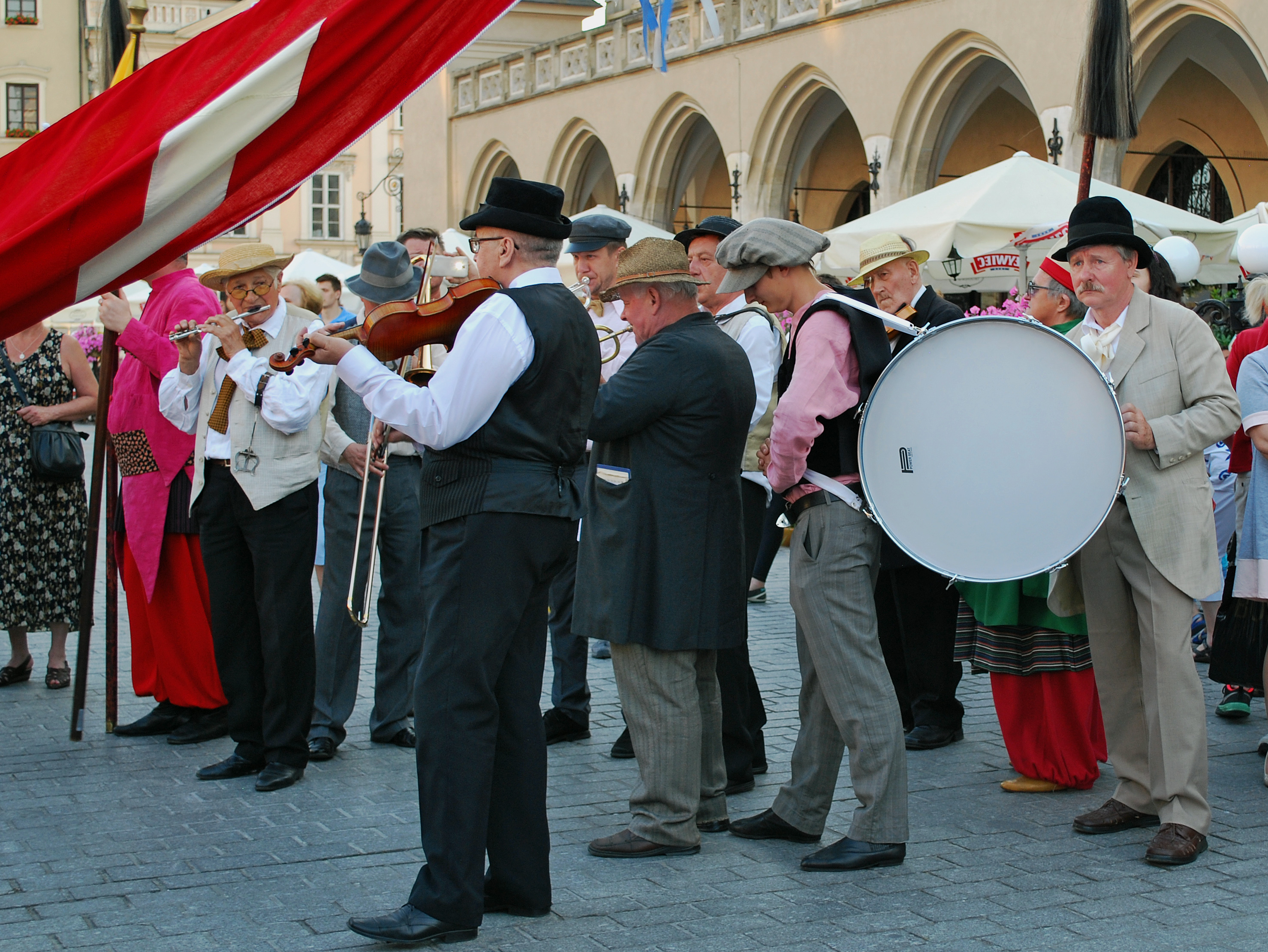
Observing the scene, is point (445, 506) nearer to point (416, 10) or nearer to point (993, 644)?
point (416, 10)

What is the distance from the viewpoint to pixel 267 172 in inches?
126

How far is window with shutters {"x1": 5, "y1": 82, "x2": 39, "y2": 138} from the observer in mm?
47281

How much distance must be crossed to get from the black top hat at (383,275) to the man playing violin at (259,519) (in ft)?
1.36

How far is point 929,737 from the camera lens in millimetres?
6004

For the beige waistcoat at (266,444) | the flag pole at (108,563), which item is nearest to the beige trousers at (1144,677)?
the beige waistcoat at (266,444)

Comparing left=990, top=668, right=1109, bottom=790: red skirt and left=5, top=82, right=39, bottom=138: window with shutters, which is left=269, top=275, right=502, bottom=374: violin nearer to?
left=990, top=668, right=1109, bottom=790: red skirt

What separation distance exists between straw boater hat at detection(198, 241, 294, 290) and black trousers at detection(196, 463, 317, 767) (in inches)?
29.5

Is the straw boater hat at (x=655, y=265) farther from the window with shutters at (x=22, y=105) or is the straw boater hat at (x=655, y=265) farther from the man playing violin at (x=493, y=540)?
the window with shutters at (x=22, y=105)

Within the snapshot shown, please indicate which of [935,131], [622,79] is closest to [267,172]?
[935,131]

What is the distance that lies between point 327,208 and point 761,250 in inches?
1895

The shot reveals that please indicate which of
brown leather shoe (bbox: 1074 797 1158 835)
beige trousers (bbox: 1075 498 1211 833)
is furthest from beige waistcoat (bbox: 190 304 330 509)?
brown leather shoe (bbox: 1074 797 1158 835)

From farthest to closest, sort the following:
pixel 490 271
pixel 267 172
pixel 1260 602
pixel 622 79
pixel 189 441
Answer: pixel 622 79, pixel 189 441, pixel 1260 602, pixel 490 271, pixel 267 172

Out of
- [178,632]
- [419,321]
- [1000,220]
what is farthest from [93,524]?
[1000,220]

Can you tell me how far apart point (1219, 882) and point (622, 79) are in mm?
24610
